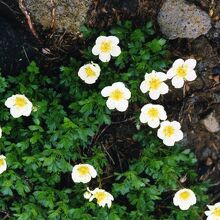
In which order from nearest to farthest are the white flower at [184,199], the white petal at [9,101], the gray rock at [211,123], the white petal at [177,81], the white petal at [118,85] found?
the white petal at [9,101] < the white petal at [118,85] < the white petal at [177,81] < the white flower at [184,199] < the gray rock at [211,123]

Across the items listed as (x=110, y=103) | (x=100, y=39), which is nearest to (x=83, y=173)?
(x=110, y=103)

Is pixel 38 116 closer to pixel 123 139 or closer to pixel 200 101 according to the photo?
pixel 123 139

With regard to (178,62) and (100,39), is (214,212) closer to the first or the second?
(178,62)

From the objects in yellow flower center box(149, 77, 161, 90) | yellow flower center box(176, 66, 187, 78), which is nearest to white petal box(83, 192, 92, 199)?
yellow flower center box(149, 77, 161, 90)

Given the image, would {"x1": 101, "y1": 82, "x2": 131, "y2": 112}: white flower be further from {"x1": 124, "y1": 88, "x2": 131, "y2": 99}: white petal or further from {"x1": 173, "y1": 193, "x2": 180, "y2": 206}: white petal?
{"x1": 173, "y1": 193, "x2": 180, "y2": 206}: white petal

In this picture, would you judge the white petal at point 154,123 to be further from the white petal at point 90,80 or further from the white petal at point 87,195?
the white petal at point 87,195

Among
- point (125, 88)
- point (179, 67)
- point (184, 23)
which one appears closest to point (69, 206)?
point (125, 88)

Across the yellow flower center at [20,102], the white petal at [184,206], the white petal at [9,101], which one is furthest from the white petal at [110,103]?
the white petal at [184,206]
